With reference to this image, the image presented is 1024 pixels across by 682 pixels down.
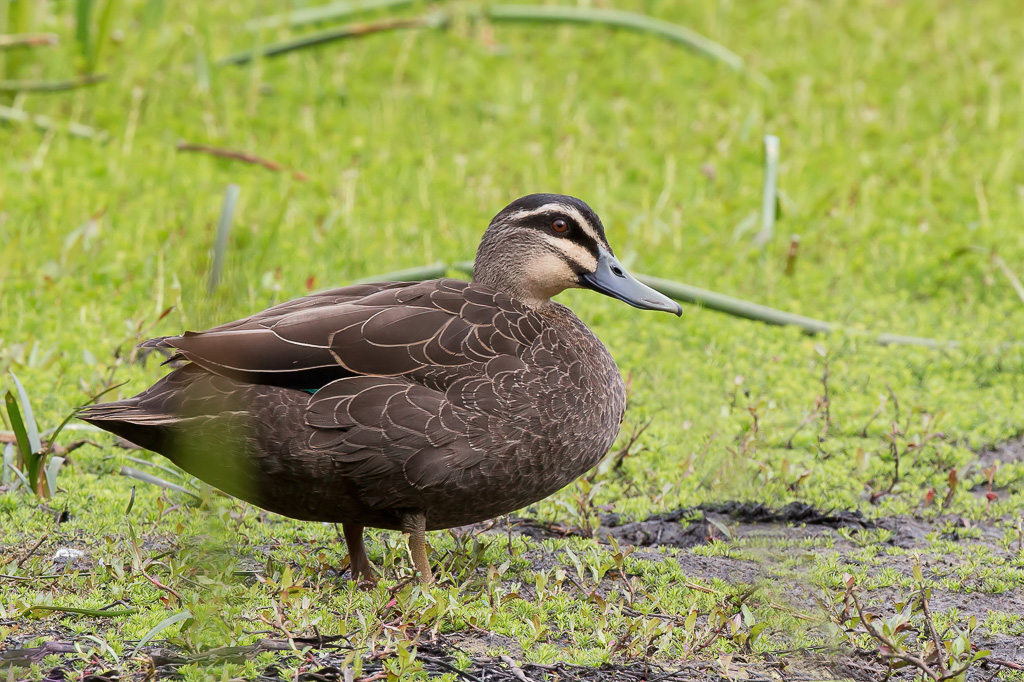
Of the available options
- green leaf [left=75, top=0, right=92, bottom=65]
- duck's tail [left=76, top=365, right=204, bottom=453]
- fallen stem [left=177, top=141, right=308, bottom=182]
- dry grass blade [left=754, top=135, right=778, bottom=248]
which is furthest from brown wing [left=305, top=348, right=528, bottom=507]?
green leaf [left=75, top=0, right=92, bottom=65]

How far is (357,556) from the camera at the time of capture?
3.79m

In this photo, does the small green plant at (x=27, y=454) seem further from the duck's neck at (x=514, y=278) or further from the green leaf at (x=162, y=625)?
the duck's neck at (x=514, y=278)

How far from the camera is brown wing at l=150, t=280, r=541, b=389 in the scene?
3.53m

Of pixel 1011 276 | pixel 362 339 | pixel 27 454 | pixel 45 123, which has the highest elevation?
pixel 45 123

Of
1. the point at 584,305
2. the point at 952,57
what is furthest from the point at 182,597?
the point at 952,57

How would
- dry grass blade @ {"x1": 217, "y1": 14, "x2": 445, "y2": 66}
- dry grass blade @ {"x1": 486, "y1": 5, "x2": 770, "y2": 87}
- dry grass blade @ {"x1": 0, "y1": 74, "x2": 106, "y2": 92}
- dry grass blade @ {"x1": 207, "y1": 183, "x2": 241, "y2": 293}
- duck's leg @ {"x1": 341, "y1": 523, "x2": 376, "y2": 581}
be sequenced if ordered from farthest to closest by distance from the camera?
dry grass blade @ {"x1": 486, "y1": 5, "x2": 770, "y2": 87} < dry grass blade @ {"x1": 217, "y1": 14, "x2": 445, "y2": 66} < dry grass blade @ {"x1": 0, "y1": 74, "x2": 106, "y2": 92} < duck's leg @ {"x1": 341, "y1": 523, "x2": 376, "y2": 581} < dry grass blade @ {"x1": 207, "y1": 183, "x2": 241, "y2": 293}

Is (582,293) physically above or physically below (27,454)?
above

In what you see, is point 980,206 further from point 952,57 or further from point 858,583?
point 858,583

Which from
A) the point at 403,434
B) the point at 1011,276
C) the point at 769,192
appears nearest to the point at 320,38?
the point at 769,192

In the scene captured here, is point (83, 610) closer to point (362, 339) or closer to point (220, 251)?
point (362, 339)

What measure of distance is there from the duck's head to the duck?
1.29ft

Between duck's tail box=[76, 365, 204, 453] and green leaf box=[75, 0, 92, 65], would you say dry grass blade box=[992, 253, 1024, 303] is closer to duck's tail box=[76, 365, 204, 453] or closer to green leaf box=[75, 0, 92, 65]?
duck's tail box=[76, 365, 204, 453]

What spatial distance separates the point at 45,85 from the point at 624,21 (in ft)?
13.3

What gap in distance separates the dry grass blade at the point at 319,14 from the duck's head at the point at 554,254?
492cm
